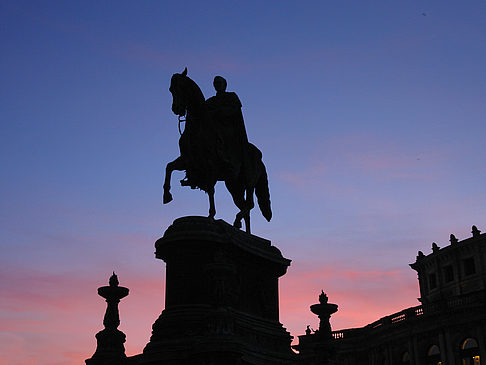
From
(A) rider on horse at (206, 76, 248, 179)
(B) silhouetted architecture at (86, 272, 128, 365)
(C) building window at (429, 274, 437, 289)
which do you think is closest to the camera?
(B) silhouetted architecture at (86, 272, 128, 365)

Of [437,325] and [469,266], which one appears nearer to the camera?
[437,325]

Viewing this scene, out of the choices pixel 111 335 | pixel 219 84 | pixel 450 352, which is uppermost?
pixel 219 84

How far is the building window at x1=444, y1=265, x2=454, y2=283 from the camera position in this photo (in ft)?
230

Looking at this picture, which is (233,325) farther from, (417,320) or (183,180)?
(417,320)

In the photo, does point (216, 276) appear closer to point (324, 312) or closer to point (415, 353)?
point (324, 312)

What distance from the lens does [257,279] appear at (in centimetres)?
2102

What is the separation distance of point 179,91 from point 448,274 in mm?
56021

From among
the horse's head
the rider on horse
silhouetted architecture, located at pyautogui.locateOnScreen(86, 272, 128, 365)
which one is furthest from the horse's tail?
silhouetted architecture, located at pyautogui.locateOnScreen(86, 272, 128, 365)

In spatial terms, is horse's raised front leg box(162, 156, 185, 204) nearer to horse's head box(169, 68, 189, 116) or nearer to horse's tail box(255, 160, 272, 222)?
horse's head box(169, 68, 189, 116)

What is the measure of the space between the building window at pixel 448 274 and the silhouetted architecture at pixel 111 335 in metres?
54.9

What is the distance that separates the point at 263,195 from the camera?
23.9 m

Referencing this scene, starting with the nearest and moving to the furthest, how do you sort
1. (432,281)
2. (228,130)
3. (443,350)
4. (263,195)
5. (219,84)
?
(228,130)
(219,84)
(263,195)
(443,350)
(432,281)

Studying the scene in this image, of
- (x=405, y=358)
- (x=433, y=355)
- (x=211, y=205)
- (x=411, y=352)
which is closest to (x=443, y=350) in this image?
(x=433, y=355)

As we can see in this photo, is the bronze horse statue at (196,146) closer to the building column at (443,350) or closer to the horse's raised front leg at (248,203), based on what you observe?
the horse's raised front leg at (248,203)
